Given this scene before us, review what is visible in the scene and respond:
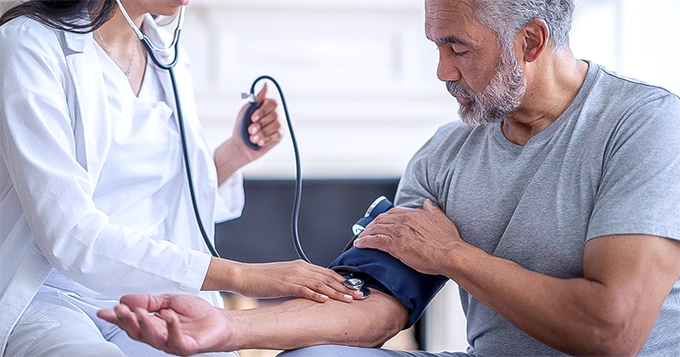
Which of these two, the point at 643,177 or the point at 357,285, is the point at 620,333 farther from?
the point at 357,285

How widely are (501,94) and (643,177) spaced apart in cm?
32

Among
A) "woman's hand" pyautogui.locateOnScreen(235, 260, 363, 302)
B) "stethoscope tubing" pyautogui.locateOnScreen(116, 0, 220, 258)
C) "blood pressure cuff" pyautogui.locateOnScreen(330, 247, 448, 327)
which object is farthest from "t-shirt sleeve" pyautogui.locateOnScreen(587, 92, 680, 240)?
"stethoscope tubing" pyautogui.locateOnScreen(116, 0, 220, 258)

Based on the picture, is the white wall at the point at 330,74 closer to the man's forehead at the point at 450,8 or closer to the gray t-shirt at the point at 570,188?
the gray t-shirt at the point at 570,188

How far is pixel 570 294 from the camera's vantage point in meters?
1.22

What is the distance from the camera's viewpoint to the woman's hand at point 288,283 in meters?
1.39

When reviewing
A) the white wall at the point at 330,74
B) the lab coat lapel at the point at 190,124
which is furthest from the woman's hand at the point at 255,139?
the white wall at the point at 330,74

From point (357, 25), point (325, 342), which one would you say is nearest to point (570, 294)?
point (325, 342)

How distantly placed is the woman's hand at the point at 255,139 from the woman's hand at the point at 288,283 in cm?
56

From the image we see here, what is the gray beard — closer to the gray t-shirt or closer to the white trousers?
the gray t-shirt

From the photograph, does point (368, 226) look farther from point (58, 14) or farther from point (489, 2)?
point (58, 14)

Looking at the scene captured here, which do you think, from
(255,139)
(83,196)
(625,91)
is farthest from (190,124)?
(625,91)

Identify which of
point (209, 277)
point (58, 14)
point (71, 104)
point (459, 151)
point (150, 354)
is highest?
point (58, 14)

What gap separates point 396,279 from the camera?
1.48m

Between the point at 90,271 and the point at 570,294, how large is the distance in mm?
839
